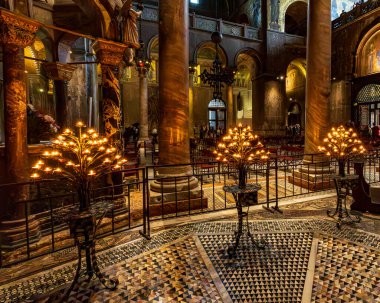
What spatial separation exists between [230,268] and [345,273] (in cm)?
125

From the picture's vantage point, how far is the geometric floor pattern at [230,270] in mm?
2363

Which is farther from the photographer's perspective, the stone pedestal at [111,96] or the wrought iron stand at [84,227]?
the stone pedestal at [111,96]

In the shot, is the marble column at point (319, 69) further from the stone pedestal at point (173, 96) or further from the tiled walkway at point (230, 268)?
the stone pedestal at point (173, 96)

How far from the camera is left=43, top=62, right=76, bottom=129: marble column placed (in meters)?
6.76

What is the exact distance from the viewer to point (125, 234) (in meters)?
3.78

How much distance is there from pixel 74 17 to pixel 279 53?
16273 mm

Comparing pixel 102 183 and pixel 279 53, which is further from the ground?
pixel 279 53

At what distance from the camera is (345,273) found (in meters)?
2.64

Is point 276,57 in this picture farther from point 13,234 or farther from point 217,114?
point 13,234

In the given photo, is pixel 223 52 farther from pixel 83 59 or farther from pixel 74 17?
pixel 74 17

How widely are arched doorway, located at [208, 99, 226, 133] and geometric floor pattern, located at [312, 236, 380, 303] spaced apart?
21713 millimetres

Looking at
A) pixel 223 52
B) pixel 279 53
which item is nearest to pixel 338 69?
pixel 279 53

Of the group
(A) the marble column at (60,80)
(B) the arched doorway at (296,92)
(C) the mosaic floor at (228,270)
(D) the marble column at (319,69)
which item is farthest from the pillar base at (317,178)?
(B) the arched doorway at (296,92)

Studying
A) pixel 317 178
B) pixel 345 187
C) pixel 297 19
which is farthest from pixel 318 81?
pixel 297 19
